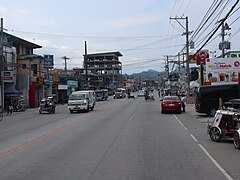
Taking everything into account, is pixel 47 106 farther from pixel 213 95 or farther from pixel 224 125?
pixel 224 125

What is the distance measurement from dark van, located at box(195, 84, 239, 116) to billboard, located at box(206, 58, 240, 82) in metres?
6.84

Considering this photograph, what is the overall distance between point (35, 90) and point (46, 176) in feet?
154

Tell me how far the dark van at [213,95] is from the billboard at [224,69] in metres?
6.84

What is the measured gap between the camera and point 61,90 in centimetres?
6900

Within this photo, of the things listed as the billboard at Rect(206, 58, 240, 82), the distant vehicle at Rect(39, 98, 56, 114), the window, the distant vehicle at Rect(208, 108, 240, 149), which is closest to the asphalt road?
the distant vehicle at Rect(208, 108, 240, 149)

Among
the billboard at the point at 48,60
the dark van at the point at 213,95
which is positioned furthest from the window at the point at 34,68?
the dark van at the point at 213,95

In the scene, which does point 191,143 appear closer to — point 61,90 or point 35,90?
point 35,90

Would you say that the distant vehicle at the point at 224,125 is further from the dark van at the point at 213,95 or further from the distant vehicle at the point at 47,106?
the distant vehicle at the point at 47,106

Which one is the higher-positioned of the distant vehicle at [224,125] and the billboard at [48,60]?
the billboard at [48,60]

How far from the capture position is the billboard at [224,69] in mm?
33375

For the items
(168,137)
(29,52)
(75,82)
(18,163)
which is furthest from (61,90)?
(18,163)

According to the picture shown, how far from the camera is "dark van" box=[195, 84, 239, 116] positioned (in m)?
26.4

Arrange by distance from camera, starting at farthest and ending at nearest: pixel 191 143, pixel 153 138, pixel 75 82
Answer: pixel 75 82 < pixel 153 138 < pixel 191 143

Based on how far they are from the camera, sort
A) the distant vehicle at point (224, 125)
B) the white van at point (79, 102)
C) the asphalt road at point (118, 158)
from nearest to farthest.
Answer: the asphalt road at point (118, 158)
the distant vehicle at point (224, 125)
the white van at point (79, 102)
